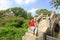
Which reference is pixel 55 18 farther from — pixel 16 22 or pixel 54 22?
pixel 16 22

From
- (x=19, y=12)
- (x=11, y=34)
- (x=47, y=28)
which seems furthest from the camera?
(x=19, y=12)

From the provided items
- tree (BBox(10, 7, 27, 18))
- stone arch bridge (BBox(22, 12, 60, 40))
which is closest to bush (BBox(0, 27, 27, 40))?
stone arch bridge (BBox(22, 12, 60, 40))

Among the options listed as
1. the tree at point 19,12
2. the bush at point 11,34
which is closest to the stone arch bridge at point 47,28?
the bush at point 11,34

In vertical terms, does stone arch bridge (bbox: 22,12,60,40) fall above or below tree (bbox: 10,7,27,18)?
above

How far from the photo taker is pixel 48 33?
9734mm

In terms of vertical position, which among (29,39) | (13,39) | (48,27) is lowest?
(13,39)

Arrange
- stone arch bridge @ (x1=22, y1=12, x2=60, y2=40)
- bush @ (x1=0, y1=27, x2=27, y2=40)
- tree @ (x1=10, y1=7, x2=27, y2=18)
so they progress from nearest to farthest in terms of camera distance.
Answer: stone arch bridge @ (x1=22, y1=12, x2=60, y2=40) < bush @ (x1=0, y1=27, x2=27, y2=40) < tree @ (x1=10, y1=7, x2=27, y2=18)

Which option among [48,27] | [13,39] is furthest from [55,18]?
[13,39]

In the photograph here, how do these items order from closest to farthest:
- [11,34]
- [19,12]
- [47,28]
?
1. [47,28]
2. [11,34]
3. [19,12]

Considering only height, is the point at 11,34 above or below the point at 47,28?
below

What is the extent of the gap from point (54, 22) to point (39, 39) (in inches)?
46.7

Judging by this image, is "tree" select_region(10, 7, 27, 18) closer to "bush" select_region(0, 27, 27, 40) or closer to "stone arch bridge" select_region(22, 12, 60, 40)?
"bush" select_region(0, 27, 27, 40)

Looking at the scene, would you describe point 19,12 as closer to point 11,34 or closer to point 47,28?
point 11,34

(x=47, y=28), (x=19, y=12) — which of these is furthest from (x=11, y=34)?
(x=19, y=12)
